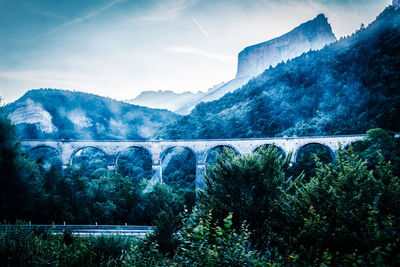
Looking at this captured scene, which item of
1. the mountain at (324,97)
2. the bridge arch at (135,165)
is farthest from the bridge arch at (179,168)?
the mountain at (324,97)

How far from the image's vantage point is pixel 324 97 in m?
51.7

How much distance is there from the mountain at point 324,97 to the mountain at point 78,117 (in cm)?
2439

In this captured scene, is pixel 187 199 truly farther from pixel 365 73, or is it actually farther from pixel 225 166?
pixel 365 73

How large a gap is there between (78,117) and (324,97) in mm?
72721

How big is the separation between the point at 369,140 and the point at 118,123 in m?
73.4

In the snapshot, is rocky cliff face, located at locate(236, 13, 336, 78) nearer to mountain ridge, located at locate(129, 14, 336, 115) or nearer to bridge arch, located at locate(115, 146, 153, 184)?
mountain ridge, located at locate(129, 14, 336, 115)

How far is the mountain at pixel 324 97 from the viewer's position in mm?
41000

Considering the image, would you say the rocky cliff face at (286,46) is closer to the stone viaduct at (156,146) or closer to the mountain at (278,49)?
the mountain at (278,49)

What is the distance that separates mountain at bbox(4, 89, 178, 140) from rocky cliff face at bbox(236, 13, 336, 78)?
49.6 meters

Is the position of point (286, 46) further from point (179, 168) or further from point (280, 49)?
point (179, 168)

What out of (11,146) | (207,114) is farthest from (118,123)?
(11,146)

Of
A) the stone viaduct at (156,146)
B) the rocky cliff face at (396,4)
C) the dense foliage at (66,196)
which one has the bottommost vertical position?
the dense foliage at (66,196)

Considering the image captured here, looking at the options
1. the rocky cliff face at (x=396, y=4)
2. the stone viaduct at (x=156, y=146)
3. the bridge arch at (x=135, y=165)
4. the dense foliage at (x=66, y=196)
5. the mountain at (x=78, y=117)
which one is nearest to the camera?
the dense foliage at (x=66, y=196)

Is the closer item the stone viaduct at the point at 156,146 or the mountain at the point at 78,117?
the stone viaduct at the point at 156,146
